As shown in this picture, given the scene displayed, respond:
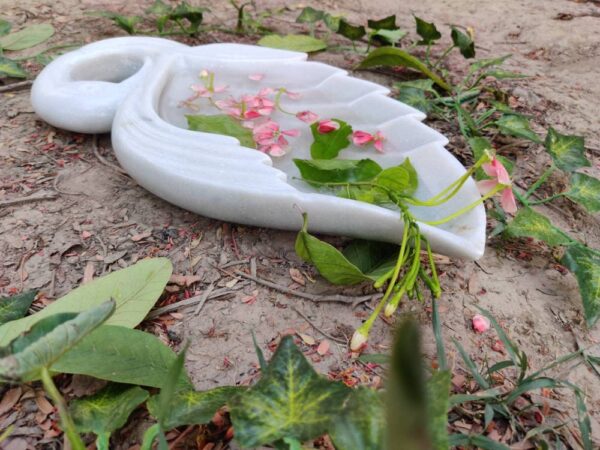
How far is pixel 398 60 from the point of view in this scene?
1406 millimetres

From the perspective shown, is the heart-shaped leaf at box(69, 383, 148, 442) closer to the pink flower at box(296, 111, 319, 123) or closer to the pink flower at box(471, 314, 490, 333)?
the pink flower at box(471, 314, 490, 333)

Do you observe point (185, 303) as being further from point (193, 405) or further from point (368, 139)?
point (368, 139)

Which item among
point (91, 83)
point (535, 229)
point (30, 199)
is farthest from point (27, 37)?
point (535, 229)

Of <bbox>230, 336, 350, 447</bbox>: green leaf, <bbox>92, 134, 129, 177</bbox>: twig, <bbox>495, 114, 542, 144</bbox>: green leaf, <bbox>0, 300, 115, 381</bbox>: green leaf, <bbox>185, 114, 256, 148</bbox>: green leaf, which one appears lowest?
<bbox>92, 134, 129, 177</bbox>: twig

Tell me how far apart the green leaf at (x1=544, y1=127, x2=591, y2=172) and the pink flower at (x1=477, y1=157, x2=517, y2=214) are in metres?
0.27

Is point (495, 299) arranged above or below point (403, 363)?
below

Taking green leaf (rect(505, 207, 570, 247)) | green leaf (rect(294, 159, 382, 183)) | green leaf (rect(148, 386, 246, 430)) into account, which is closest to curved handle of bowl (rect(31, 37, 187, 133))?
green leaf (rect(294, 159, 382, 183))

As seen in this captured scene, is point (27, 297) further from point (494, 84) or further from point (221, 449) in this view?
point (494, 84)

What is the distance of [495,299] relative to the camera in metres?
0.88

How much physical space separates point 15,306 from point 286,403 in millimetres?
466

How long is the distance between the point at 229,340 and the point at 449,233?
364 millimetres

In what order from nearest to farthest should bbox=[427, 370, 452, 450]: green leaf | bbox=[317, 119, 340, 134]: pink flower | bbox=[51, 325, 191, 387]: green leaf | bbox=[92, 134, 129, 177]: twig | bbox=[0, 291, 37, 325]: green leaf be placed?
bbox=[427, 370, 452, 450]: green leaf → bbox=[51, 325, 191, 387]: green leaf → bbox=[0, 291, 37, 325]: green leaf → bbox=[317, 119, 340, 134]: pink flower → bbox=[92, 134, 129, 177]: twig

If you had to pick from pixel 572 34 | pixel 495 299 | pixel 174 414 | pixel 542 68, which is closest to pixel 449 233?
pixel 495 299

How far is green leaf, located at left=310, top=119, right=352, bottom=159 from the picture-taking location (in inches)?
39.7
